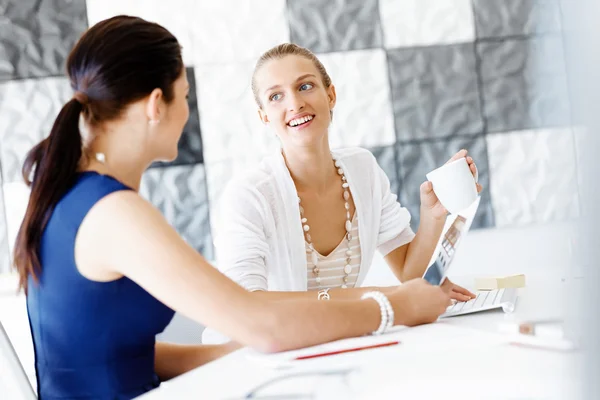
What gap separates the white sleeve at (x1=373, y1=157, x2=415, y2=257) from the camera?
196 cm

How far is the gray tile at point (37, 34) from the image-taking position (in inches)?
105

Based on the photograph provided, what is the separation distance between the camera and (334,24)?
281 centimetres

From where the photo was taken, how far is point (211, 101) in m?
2.75

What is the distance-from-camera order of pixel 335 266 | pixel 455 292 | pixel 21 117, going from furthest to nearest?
pixel 21 117 → pixel 335 266 → pixel 455 292

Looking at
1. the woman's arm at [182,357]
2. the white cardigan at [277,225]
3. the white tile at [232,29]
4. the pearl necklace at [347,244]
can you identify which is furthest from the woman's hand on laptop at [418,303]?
the white tile at [232,29]

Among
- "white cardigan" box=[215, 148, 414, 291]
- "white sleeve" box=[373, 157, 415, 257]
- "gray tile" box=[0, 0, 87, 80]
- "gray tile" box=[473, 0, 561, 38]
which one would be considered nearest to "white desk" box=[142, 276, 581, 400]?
"white cardigan" box=[215, 148, 414, 291]

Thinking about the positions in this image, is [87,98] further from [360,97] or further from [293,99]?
[360,97]

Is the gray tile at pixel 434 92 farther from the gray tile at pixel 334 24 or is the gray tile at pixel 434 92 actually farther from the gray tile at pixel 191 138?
the gray tile at pixel 191 138

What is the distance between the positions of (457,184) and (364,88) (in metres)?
1.39

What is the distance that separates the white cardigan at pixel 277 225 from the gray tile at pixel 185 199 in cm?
93

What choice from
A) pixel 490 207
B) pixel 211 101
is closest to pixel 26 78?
pixel 211 101

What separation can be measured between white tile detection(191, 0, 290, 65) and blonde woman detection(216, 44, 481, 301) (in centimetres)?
82

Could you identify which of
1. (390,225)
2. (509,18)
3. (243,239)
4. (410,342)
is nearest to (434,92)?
(509,18)

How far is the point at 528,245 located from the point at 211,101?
1381 mm
